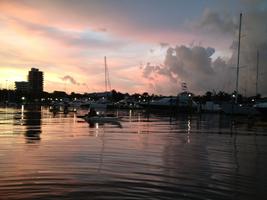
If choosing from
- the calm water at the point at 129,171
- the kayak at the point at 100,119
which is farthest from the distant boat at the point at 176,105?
the calm water at the point at 129,171

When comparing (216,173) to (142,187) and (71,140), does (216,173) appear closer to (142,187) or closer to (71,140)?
(142,187)

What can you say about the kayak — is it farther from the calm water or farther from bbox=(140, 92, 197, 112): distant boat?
bbox=(140, 92, 197, 112): distant boat

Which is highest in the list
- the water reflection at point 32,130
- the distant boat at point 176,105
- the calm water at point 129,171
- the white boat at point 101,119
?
the distant boat at point 176,105

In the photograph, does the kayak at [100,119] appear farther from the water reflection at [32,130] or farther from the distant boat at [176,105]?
the distant boat at [176,105]

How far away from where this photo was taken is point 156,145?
27250 millimetres

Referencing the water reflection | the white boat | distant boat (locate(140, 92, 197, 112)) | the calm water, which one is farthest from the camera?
distant boat (locate(140, 92, 197, 112))

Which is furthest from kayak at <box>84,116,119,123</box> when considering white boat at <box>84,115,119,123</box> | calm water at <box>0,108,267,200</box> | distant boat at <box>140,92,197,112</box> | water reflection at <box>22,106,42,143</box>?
distant boat at <box>140,92,197,112</box>

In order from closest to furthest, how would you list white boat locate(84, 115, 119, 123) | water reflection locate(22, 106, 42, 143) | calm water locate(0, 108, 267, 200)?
calm water locate(0, 108, 267, 200) → water reflection locate(22, 106, 42, 143) → white boat locate(84, 115, 119, 123)

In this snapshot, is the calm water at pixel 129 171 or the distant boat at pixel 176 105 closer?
the calm water at pixel 129 171

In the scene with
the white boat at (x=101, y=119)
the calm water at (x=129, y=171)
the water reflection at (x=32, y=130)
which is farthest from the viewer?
the white boat at (x=101, y=119)

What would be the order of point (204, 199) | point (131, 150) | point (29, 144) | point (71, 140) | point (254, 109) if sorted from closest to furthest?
point (204, 199), point (131, 150), point (29, 144), point (71, 140), point (254, 109)

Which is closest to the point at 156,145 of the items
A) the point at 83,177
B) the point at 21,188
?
the point at 83,177

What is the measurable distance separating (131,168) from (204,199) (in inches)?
217

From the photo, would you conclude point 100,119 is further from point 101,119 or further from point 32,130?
point 32,130
